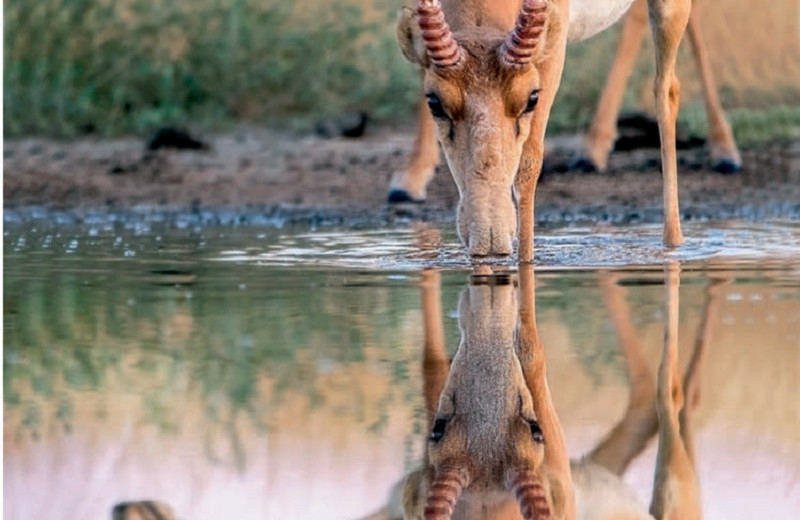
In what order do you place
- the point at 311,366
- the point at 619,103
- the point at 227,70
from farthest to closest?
the point at 227,70 → the point at 619,103 → the point at 311,366

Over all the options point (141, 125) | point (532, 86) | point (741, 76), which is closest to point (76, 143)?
point (141, 125)

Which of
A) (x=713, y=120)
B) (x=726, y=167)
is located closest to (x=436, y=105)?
(x=726, y=167)

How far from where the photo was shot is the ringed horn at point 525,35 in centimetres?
821

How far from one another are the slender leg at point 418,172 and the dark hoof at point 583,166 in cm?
143

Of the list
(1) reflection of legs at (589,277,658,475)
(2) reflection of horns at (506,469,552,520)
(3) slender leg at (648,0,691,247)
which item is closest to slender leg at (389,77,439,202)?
(3) slender leg at (648,0,691,247)

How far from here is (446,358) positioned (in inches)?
262

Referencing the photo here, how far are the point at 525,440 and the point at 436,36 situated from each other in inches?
128

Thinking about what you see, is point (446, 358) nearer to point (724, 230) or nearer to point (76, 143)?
point (724, 230)

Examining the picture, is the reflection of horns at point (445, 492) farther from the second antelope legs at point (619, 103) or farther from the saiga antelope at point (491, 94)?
the second antelope legs at point (619, 103)

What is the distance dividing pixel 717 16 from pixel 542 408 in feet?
43.5

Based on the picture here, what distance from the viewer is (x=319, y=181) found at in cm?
1425

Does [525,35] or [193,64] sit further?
[193,64]

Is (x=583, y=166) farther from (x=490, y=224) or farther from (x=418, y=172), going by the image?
(x=490, y=224)

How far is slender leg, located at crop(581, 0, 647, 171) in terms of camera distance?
47.7ft
